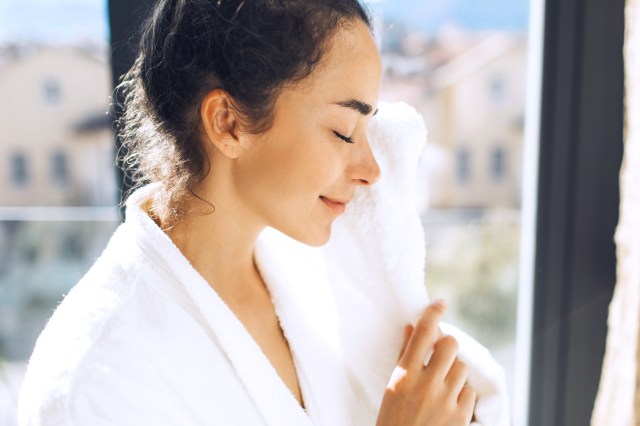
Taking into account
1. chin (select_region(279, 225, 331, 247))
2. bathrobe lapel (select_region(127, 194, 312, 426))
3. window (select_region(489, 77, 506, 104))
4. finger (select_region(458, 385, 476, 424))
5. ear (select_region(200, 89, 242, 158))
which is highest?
Answer: window (select_region(489, 77, 506, 104))

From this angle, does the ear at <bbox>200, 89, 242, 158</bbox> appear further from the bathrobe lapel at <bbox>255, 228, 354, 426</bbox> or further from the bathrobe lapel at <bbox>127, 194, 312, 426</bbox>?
the bathrobe lapel at <bbox>255, 228, 354, 426</bbox>

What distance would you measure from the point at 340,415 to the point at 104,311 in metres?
0.41

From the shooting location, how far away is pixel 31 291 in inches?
49.2

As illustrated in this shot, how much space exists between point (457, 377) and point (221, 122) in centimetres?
49

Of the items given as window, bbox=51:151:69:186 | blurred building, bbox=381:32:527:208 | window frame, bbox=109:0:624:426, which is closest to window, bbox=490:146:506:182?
blurred building, bbox=381:32:527:208

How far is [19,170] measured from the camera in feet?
3.86

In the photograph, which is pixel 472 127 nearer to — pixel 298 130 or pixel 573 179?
pixel 573 179

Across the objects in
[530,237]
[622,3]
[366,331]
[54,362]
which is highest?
[622,3]

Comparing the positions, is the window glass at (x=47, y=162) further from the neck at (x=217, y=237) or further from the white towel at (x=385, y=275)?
the white towel at (x=385, y=275)

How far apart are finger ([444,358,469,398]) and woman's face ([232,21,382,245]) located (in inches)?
11.3

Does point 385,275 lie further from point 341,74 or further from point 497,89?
point 497,89

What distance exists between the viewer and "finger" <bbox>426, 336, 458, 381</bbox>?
85 cm

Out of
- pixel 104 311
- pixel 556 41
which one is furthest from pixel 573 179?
pixel 104 311

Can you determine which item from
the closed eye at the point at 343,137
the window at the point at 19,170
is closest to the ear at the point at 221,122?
the closed eye at the point at 343,137
